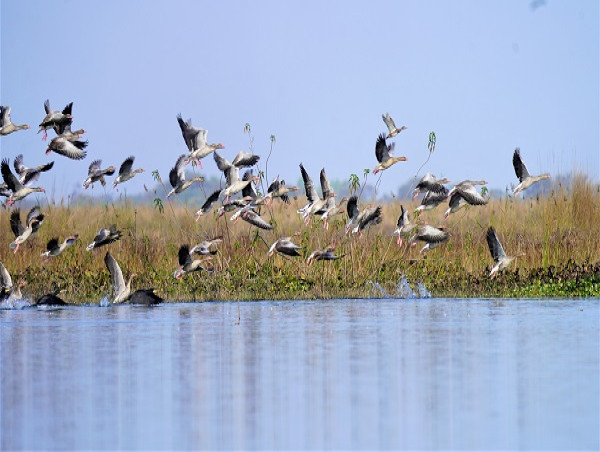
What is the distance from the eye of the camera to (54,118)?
21203 mm

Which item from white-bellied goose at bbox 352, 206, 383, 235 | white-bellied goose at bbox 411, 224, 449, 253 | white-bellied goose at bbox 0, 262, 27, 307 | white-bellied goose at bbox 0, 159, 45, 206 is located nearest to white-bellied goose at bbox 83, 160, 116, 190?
white-bellied goose at bbox 0, 159, 45, 206

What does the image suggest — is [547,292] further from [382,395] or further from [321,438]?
[321,438]

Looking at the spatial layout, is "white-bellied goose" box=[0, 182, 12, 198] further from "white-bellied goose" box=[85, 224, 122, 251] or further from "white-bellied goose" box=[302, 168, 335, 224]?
"white-bellied goose" box=[302, 168, 335, 224]

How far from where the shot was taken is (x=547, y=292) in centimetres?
1927

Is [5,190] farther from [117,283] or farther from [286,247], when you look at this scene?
[286,247]

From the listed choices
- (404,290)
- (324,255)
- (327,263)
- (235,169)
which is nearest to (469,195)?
(404,290)

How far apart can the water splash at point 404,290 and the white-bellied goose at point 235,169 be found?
3.27 metres

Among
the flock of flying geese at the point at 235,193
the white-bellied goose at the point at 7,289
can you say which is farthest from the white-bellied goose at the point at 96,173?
the white-bellied goose at the point at 7,289

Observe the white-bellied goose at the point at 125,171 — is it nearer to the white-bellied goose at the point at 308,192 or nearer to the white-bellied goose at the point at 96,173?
the white-bellied goose at the point at 96,173

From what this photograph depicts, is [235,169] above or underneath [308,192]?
above

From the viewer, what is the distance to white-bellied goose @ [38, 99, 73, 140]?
21.2 meters

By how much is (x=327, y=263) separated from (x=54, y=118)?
531 cm

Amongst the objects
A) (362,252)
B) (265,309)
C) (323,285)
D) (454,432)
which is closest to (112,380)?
(454,432)

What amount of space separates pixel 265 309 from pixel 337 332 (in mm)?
3624
